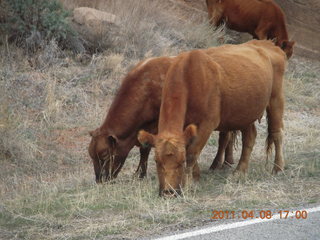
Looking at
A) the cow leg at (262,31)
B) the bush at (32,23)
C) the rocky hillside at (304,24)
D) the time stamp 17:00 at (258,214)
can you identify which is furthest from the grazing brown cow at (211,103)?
the rocky hillside at (304,24)

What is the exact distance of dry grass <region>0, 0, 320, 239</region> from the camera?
7812 mm

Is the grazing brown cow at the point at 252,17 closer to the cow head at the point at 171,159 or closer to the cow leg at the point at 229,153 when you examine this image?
the cow leg at the point at 229,153

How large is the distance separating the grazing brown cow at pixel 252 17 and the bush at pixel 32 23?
16.4 ft

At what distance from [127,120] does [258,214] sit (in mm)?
2695

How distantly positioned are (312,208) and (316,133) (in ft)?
19.1

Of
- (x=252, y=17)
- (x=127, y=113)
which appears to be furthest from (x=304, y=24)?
(x=127, y=113)

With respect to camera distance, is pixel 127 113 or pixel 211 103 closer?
pixel 211 103

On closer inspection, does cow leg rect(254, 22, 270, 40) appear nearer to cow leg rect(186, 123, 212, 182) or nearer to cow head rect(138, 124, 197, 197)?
cow leg rect(186, 123, 212, 182)

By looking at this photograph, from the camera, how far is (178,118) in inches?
341

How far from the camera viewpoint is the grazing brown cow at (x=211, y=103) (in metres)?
8.44

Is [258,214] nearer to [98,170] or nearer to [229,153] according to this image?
[98,170]

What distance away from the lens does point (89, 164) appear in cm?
1202

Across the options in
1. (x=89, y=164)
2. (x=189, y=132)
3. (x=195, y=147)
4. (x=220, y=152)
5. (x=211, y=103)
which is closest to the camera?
(x=189, y=132)

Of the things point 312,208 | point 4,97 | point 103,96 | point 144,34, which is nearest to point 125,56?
point 144,34
